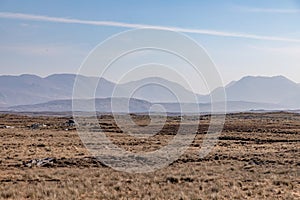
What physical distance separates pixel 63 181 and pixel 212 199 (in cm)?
835

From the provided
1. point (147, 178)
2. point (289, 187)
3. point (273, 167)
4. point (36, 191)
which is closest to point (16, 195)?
point (36, 191)

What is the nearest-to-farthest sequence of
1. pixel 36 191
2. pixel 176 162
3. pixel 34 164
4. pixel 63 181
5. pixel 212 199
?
pixel 212 199, pixel 36 191, pixel 63 181, pixel 34 164, pixel 176 162

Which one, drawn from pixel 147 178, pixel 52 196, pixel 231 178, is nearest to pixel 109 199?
pixel 52 196

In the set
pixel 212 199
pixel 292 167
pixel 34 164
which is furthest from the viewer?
pixel 34 164

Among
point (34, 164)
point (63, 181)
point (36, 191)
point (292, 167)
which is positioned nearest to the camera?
point (36, 191)

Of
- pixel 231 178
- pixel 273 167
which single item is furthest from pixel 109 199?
pixel 273 167

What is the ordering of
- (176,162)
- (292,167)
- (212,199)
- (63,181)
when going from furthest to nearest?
(176,162), (292,167), (63,181), (212,199)

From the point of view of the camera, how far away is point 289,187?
20219 mm

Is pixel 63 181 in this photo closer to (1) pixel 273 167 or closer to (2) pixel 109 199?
(2) pixel 109 199

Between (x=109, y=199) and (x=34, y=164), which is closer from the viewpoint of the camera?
(x=109, y=199)

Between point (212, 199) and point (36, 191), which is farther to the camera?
point (36, 191)

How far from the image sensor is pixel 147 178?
23.1 m

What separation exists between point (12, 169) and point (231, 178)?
14.0 metres

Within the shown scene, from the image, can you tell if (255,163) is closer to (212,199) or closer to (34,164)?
(212,199)
